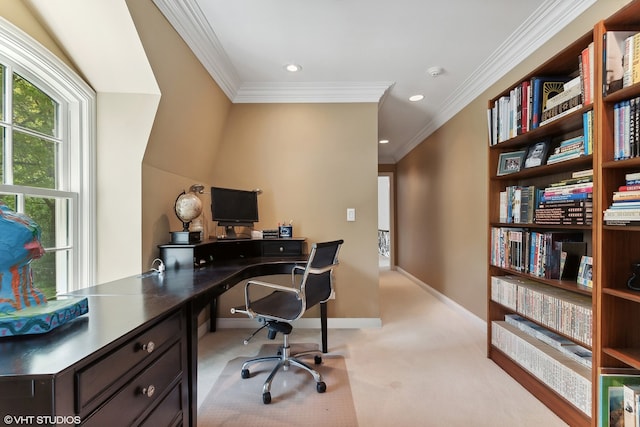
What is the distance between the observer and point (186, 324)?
125 cm

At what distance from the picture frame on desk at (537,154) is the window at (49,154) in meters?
2.96

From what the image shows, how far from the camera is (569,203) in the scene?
62.3 inches

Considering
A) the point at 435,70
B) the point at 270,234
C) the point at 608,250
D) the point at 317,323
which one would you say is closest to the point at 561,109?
the point at 608,250

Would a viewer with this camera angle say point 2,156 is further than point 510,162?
No

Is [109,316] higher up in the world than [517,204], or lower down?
lower down

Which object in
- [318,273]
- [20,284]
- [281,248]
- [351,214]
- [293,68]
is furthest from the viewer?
[351,214]

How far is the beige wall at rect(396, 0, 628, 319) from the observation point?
2.31m

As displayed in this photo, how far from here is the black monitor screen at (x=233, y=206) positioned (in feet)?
8.09

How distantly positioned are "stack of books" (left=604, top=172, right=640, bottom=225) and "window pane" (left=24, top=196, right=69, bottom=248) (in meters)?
2.85

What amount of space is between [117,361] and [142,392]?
204mm

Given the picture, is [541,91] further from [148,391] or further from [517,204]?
[148,391]

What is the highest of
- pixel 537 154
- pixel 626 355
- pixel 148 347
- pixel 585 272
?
pixel 537 154

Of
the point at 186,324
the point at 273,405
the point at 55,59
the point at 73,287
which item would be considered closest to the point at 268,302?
the point at 273,405

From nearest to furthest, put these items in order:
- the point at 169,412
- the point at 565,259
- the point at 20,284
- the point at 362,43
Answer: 1. the point at 20,284
2. the point at 169,412
3. the point at 565,259
4. the point at 362,43
